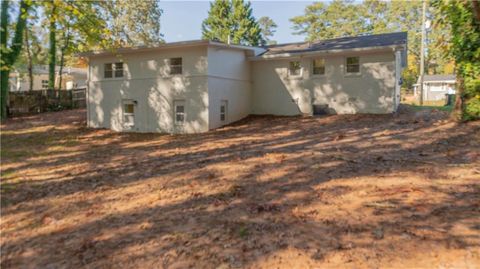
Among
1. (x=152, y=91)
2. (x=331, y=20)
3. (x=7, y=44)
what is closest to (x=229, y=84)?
(x=152, y=91)

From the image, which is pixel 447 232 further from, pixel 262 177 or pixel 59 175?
pixel 59 175

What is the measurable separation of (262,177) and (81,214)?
3685mm

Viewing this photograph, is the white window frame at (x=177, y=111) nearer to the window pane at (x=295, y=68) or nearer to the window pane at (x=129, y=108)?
the window pane at (x=129, y=108)

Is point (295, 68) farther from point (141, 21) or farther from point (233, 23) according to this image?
point (233, 23)

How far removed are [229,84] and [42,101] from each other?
16360mm

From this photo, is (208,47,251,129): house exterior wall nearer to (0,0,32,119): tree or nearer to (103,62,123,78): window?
(103,62,123,78): window

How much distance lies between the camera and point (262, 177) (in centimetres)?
796

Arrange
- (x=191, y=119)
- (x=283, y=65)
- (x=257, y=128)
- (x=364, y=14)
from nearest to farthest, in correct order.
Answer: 1. (x=257, y=128)
2. (x=191, y=119)
3. (x=283, y=65)
4. (x=364, y=14)

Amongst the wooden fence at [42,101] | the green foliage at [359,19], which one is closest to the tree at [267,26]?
the green foliage at [359,19]

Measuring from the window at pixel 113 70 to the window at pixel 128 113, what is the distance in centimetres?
161

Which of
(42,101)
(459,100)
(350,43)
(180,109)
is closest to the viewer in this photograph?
(459,100)

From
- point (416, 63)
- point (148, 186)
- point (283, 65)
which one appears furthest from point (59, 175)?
point (416, 63)

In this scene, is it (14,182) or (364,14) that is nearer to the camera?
(14,182)

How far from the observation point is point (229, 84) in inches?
752
